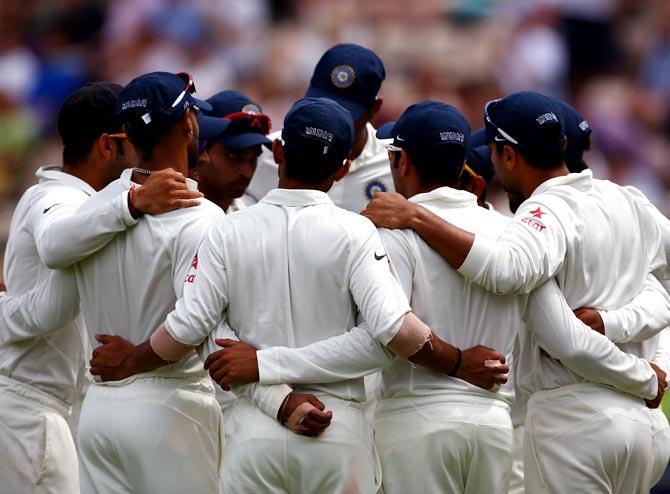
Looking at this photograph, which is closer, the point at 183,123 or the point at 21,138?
the point at 183,123

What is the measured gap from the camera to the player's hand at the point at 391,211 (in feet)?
16.4

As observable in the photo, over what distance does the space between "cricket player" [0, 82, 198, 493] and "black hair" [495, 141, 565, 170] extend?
1709 millimetres

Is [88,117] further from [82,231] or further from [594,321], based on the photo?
[594,321]

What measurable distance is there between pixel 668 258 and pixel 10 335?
2.93m

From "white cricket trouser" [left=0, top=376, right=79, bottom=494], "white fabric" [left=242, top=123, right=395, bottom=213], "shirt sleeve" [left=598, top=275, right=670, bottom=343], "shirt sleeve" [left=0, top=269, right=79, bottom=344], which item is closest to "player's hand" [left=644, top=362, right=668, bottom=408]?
"shirt sleeve" [left=598, top=275, right=670, bottom=343]

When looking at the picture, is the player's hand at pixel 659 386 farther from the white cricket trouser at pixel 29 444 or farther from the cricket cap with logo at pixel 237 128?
the white cricket trouser at pixel 29 444

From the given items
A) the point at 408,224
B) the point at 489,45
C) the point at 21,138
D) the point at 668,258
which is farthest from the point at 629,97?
the point at 408,224

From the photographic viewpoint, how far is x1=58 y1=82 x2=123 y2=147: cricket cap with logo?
579 centimetres

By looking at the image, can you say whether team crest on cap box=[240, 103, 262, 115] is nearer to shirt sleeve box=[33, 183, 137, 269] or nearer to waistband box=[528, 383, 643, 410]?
shirt sleeve box=[33, 183, 137, 269]

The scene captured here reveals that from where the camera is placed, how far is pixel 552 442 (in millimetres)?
5387

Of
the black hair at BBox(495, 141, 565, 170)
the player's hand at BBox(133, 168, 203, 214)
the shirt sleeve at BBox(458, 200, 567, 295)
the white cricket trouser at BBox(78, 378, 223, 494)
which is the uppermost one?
the black hair at BBox(495, 141, 565, 170)

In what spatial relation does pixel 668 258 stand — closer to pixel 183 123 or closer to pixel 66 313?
pixel 183 123

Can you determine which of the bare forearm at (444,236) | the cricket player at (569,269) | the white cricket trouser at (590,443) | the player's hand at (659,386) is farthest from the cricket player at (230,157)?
the player's hand at (659,386)

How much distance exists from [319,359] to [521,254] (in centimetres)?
90
